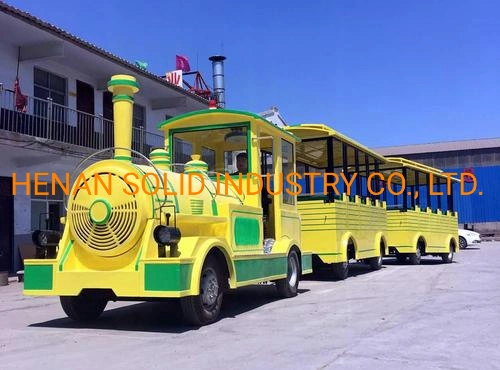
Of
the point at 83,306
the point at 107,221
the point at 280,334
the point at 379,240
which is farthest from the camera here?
the point at 379,240

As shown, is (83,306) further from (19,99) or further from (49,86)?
(49,86)

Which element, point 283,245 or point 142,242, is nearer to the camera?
point 142,242

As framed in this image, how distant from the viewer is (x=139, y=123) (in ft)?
69.6

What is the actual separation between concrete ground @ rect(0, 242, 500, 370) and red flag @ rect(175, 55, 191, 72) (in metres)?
18.7

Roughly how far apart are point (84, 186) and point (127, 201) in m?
0.65

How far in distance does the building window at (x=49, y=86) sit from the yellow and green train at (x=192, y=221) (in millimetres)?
8147

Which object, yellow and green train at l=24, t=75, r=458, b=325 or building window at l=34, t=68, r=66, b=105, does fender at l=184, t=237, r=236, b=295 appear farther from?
building window at l=34, t=68, r=66, b=105

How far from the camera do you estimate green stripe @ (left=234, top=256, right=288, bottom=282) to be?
25.4ft

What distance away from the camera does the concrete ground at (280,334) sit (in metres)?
5.15

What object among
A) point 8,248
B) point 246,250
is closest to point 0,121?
point 8,248

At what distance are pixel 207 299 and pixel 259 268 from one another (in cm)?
144

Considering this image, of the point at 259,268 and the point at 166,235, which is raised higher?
the point at 166,235

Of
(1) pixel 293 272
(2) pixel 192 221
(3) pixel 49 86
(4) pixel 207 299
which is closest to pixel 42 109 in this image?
(3) pixel 49 86

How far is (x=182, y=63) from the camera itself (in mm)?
27688
